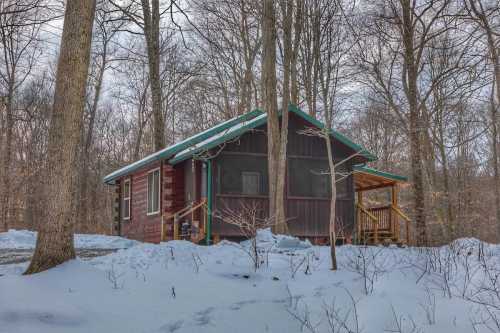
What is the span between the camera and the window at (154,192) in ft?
55.0

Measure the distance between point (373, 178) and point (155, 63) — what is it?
1089 centimetres

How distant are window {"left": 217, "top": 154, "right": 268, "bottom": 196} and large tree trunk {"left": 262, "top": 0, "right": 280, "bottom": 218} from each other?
1.44 metres

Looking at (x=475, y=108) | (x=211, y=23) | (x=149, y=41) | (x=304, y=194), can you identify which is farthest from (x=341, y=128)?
(x=304, y=194)

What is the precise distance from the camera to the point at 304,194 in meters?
15.6

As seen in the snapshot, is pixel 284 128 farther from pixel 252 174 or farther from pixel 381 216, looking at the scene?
pixel 381 216

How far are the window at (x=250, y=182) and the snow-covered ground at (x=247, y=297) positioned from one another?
7.08m

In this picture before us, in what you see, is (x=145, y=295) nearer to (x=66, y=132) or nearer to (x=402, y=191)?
(x=66, y=132)

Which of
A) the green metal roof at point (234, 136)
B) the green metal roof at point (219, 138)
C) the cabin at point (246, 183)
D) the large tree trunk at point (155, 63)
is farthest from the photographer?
the large tree trunk at point (155, 63)

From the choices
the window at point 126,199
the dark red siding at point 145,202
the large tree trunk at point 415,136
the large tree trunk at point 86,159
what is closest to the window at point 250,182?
the dark red siding at point 145,202

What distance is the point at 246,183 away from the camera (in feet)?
49.5

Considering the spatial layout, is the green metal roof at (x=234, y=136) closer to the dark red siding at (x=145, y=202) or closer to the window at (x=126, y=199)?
the dark red siding at (x=145, y=202)

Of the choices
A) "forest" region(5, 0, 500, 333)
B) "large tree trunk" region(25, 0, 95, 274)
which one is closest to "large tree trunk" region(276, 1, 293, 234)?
"forest" region(5, 0, 500, 333)

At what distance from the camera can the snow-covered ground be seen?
5367mm


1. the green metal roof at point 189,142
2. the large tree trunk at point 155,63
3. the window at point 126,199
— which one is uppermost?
the large tree trunk at point 155,63
